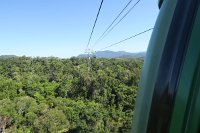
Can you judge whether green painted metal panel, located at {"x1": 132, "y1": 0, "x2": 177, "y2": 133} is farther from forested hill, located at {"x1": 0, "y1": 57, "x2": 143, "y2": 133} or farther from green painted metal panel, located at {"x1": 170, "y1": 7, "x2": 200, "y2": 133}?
forested hill, located at {"x1": 0, "y1": 57, "x2": 143, "y2": 133}

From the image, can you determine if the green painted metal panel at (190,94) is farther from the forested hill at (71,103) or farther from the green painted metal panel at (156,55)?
the forested hill at (71,103)

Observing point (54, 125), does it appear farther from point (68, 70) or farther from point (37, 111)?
point (68, 70)

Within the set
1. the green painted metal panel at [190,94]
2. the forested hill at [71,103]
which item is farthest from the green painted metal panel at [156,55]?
the forested hill at [71,103]

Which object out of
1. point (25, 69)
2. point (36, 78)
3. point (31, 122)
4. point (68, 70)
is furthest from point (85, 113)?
point (25, 69)

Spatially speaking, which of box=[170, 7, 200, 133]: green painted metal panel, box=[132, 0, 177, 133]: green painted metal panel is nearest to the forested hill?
box=[132, 0, 177, 133]: green painted metal panel

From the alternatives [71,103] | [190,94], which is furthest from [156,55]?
[71,103]

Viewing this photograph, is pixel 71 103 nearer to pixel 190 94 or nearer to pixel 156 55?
pixel 156 55
